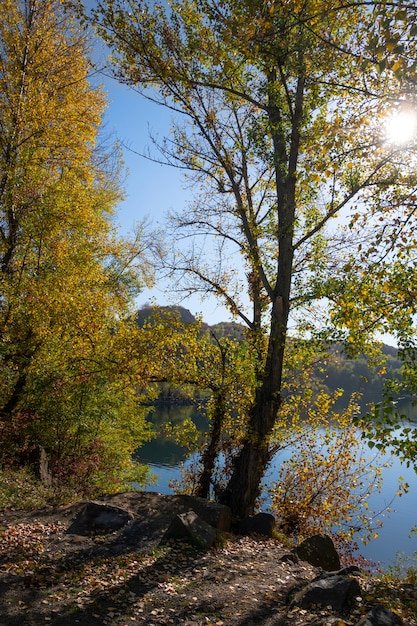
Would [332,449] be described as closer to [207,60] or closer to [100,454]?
[100,454]

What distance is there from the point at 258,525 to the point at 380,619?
228 inches

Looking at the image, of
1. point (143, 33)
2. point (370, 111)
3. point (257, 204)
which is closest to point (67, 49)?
point (143, 33)

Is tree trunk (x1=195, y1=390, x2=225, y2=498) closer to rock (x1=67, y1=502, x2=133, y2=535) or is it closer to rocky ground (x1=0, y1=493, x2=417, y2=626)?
rocky ground (x1=0, y1=493, x2=417, y2=626)

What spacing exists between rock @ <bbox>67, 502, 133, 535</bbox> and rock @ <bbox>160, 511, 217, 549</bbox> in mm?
1004

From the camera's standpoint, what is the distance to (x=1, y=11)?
1288 cm

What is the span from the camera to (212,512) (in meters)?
9.61

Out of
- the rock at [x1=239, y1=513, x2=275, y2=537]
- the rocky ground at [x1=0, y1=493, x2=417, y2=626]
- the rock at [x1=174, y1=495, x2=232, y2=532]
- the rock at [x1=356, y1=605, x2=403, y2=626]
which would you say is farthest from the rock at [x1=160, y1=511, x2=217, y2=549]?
the rock at [x1=356, y1=605, x2=403, y2=626]

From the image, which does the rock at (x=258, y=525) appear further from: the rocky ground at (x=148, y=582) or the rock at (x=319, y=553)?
the rock at (x=319, y=553)

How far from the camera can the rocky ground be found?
563 cm

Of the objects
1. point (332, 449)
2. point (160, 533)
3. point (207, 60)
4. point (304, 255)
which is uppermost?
point (207, 60)

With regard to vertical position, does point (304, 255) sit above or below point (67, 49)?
below

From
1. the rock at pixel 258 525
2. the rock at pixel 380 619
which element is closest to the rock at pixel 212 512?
the rock at pixel 258 525

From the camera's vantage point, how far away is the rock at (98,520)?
845cm

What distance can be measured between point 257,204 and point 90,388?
22.6ft
